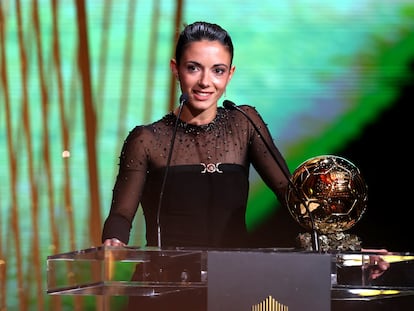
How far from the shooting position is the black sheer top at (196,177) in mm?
2445

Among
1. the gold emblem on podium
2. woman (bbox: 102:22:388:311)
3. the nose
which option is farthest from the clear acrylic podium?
the nose

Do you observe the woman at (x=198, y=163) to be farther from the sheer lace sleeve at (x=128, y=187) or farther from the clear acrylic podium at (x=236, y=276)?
the clear acrylic podium at (x=236, y=276)

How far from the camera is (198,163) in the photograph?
8.25 ft

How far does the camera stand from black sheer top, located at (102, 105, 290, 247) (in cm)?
245

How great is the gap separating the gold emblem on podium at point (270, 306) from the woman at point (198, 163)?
0.82 meters

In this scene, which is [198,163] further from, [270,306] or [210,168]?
[270,306]

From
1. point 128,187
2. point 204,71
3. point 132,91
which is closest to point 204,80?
point 204,71

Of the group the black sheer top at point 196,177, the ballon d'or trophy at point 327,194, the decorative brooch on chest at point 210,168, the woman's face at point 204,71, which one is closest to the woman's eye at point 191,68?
the woman's face at point 204,71

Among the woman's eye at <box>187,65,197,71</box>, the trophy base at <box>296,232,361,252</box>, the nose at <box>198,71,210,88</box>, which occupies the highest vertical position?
the woman's eye at <box>187,65,197,71</box>

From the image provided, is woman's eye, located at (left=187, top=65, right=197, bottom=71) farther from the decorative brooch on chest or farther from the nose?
the decorative brooch on chest

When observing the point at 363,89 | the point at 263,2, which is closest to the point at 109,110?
the point at 263,2

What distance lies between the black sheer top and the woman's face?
0.09 metres

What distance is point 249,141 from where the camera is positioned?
2545mm

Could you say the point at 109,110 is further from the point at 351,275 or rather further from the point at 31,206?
the point at 351,275
